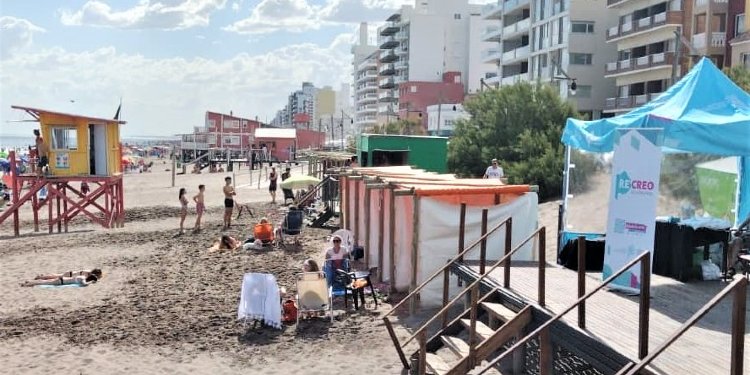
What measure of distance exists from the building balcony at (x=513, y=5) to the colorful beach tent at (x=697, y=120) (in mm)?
53626

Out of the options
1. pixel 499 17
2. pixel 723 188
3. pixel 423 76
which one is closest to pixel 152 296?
pixel 723 188

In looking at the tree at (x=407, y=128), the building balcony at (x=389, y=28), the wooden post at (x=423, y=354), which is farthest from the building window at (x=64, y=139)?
the building balcony at (x=389, y=28)

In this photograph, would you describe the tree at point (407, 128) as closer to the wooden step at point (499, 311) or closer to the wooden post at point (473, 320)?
the wooden step at point (499, 311)

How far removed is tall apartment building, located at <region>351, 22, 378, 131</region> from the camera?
133125 millimetres

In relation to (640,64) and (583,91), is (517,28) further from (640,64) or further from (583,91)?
(640,64)

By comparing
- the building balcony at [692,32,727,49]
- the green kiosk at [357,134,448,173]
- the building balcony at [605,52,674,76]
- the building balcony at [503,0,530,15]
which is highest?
the building balcony at [503,0,530,15]

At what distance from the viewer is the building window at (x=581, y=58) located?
5372 centimetres

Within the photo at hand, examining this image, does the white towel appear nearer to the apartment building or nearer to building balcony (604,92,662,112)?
building balcony (604,92,662,112)

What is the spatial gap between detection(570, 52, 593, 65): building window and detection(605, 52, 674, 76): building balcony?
2.50 metres

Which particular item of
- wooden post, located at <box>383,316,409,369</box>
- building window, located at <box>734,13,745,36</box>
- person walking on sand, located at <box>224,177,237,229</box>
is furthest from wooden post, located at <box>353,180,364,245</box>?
building window, located at <box>734,13,745,36</box>

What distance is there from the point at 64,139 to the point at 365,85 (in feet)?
382

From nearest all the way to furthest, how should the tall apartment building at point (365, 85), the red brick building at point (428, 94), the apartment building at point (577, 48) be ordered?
1. the apartment building at point (577, 48)
2. the red brick building at point (428, 94)
3. the tall apartment building at point (365, 85)

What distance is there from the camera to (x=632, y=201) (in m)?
9.05

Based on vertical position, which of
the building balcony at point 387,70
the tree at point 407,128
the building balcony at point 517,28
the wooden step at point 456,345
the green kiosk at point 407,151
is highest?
the building balcony at point 387,70
